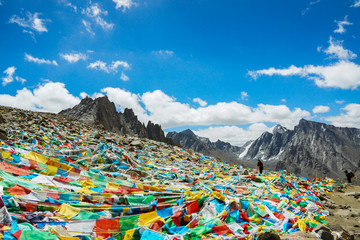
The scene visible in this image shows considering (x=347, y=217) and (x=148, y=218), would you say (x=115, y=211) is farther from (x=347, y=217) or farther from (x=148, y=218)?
(x=347, y=217)

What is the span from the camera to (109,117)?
68188mm

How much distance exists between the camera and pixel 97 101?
65.2 m

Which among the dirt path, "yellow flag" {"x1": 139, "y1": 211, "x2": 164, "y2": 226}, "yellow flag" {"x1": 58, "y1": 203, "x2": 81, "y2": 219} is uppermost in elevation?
"yellow flag" {"x1": 58, "y1": 203, "x2": 81, "y2": 219}

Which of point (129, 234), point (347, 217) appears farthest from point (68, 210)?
point (347, 217)

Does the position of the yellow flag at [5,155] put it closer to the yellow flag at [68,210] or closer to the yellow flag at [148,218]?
the yellow flag at [68,210]

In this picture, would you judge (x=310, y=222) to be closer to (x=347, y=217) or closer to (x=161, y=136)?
(x=347, y=217)

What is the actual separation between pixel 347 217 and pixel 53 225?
412 inches

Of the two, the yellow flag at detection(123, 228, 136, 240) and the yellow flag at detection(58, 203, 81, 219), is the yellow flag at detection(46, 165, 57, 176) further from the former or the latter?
the yellow flag at detection(123, 228, 136, 240)

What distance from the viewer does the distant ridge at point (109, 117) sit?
57.3m

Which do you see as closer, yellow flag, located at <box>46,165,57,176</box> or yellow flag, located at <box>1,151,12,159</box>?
yellow flag, located at <box>46,165,57,176</box>

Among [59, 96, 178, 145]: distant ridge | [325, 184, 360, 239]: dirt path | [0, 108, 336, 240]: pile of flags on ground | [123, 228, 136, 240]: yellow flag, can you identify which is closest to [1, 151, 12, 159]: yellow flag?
[0, 108, 336, 240]: pile of flags on ground

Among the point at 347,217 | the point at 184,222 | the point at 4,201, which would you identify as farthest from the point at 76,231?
the point at 347,217

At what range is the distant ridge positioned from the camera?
188ft

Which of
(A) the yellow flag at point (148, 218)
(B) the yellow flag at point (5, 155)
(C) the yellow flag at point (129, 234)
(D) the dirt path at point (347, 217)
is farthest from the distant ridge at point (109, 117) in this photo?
(C) the yellow flag at point (129, 234)
